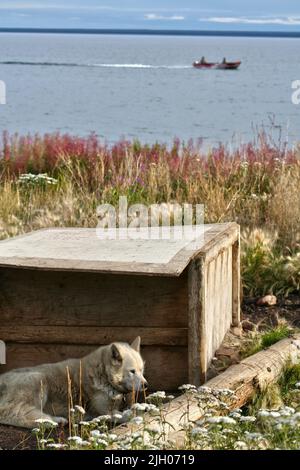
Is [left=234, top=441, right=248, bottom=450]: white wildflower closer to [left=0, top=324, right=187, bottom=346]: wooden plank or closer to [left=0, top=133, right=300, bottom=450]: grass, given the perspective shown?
[left=0, top=133, right=300, bottom=450]: grass

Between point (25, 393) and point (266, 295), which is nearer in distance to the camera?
point (25, 393)

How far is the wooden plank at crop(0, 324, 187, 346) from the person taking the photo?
22.8ft

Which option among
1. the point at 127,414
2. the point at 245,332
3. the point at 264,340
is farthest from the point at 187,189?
the point at 127,414

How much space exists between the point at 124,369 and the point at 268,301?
9.94ft

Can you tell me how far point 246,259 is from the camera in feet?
31.0

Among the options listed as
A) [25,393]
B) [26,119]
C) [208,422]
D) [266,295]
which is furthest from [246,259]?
[26,119]

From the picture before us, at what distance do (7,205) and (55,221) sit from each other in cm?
94

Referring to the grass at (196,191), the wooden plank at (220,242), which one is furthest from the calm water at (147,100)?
the wooden plank at (220,242)

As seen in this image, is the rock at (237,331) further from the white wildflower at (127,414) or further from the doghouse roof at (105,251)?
the white wildflower at (127,414)

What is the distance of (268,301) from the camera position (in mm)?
9039

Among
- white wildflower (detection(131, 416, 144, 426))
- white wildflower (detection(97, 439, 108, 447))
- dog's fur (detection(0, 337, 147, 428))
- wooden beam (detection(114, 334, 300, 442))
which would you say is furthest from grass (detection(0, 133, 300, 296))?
white wildflower (detection(97, 439, 108, 447))

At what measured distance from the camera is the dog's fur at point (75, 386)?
20.6 ft

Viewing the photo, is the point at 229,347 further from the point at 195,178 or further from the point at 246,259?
the point at 195,178
